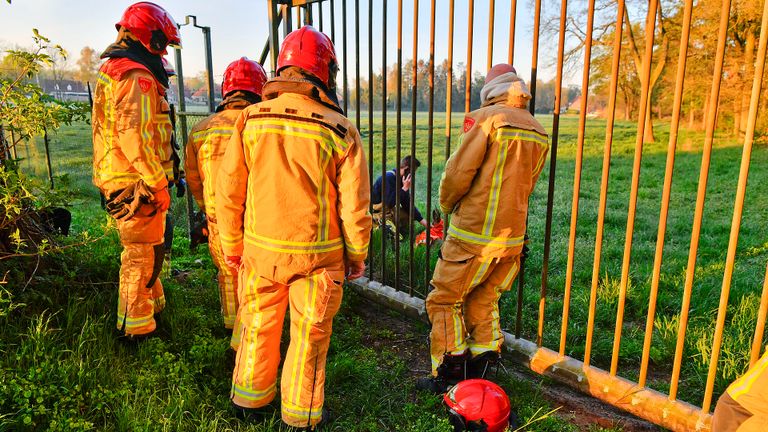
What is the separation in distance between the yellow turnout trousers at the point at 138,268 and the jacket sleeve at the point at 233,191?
1.02 meters

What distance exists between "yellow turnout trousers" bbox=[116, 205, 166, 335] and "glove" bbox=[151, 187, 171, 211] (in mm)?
46

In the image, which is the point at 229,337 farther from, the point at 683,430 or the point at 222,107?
the point at 683,430

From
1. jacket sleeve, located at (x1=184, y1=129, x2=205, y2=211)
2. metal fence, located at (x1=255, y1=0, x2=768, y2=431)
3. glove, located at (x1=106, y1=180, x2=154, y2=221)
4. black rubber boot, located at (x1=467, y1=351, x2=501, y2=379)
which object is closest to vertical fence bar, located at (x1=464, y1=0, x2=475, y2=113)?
metal fence, located at (x1=255, y1=0, x2=768, y2=431)

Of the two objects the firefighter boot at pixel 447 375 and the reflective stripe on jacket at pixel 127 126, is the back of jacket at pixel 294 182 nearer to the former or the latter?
the reflective stripe on jacket at pixel 127 126

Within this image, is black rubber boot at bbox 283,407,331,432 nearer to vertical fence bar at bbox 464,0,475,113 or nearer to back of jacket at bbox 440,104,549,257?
back of jacket at bbox 440,104,549,257

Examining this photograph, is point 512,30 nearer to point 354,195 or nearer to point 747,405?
point 354,195

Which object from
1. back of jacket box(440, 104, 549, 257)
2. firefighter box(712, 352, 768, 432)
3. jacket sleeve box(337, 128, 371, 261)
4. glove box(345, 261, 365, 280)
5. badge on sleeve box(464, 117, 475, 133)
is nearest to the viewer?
firefighter box(712, 352, 768, 432)

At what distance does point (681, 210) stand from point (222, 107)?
8635 millimetres

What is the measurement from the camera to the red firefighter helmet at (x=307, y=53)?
2.88 meters

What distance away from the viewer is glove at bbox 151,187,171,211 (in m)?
3.73

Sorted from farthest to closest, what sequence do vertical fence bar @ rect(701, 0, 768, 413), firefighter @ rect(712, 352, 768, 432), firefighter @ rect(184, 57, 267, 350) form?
firefighter @ rect(184, 57, 267, 350), vertical fence bar @ rect(701, 0, 768, 413), firefighter @ rect(712, 352, 768, 432)

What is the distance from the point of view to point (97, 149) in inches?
147

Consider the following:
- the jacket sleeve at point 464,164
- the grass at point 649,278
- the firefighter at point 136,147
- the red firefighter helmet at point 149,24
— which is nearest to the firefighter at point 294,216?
the jacket sleeve at point 464,164

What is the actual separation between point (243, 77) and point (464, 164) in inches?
70.2
